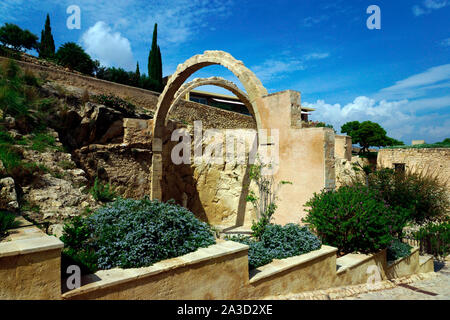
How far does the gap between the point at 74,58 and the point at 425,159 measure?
23.6 m

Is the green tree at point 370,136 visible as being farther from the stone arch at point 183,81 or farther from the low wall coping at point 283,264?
the low wall coping at point 283,264

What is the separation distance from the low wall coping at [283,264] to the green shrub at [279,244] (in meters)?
0.09

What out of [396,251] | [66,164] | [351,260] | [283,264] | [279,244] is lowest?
[396,251]

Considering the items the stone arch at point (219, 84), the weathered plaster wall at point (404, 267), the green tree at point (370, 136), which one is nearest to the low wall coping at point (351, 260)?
the weathered plaster wall at point (404, 267)

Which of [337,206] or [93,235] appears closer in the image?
[93,235]

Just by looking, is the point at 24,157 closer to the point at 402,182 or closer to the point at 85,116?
the point at 85,116

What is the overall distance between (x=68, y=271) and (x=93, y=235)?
0.72 metres

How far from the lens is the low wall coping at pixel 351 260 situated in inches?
181

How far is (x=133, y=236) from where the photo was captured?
3156 millimetres

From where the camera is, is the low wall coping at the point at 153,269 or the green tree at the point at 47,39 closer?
the low wall coping at the point at 153,269

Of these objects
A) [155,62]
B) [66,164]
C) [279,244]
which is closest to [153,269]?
[279,244]

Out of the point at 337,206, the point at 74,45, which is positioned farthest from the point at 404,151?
the point at 74,45

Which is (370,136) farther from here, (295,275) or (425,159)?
(295,275)
